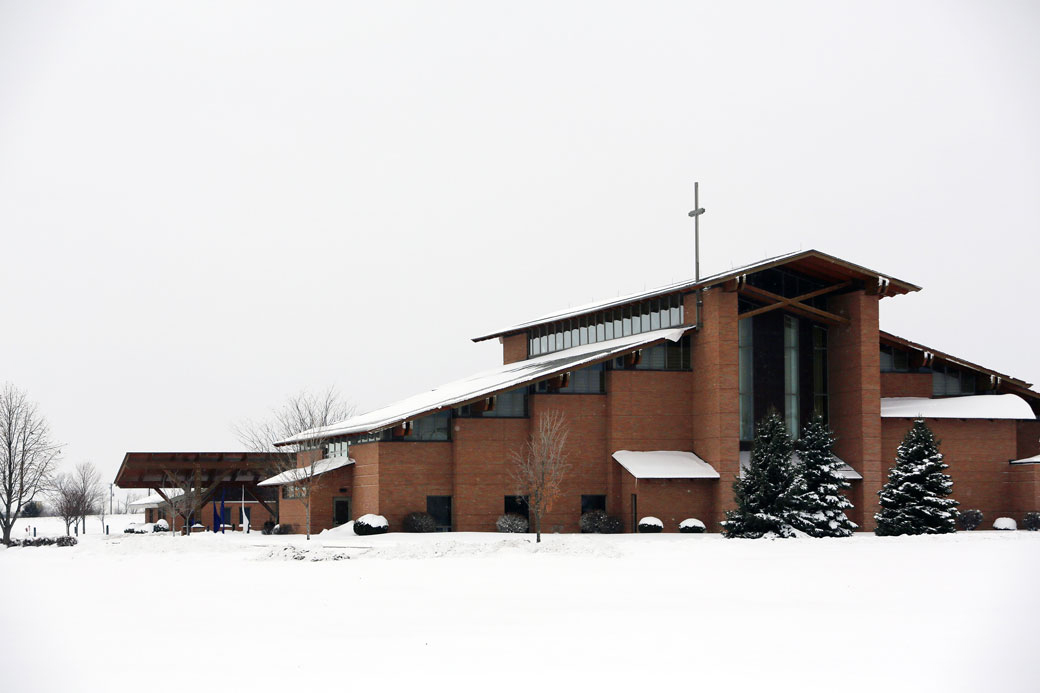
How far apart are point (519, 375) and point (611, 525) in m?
8.99

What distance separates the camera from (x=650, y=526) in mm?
44688

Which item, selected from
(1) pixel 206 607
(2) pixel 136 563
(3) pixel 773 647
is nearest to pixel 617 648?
(3) pixel 773 647

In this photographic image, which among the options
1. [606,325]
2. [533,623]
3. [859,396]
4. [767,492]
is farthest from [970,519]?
[533,623]

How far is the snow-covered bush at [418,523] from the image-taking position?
44.7m

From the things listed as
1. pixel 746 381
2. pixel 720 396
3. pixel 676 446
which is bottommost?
pixel 676 446

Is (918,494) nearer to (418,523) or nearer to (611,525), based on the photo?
(611,525)

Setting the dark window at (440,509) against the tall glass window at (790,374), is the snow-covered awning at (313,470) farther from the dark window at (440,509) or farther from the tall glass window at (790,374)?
the tall glass window at (790,374)

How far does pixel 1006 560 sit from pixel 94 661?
2503 centimetres

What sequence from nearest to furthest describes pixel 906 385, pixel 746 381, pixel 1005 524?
pixel 1005 524
pixel 746 381
pixel 906 385

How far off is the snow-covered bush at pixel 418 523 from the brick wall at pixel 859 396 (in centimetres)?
1920

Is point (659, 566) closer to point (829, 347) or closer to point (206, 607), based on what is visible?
point (206, 607)

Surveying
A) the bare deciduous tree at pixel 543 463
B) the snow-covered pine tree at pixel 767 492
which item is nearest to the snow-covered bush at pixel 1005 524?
the snow-covered pine tree at pixel 767 492

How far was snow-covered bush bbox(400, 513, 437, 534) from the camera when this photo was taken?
4469cm

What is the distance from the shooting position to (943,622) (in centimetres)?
1688
